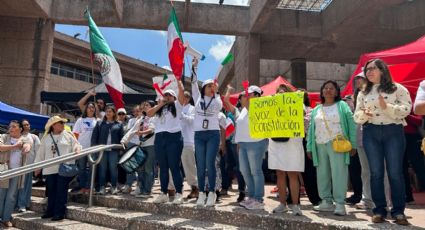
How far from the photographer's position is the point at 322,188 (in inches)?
161

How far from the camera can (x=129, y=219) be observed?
175 inches

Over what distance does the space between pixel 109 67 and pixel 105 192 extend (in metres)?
2.36

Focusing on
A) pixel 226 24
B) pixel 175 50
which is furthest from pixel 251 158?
pixel 226 24

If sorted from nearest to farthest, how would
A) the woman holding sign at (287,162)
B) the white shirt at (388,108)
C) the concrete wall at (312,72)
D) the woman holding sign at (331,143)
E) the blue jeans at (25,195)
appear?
the white shirt at (388,108), the woman holding sign at (331,143), the woman holding sign at (287,162), the blue jeans at (25,195), the concrete wall at (312,72)

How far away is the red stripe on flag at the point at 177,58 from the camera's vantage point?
506 cm

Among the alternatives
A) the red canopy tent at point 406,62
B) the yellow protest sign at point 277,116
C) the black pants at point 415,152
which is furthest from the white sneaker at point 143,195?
the black pants at point 415,152

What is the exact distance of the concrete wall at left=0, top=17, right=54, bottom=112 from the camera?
11367 millimetres

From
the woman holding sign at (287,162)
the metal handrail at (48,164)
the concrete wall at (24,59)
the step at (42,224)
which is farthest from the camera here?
the concrete wall at (24,59)

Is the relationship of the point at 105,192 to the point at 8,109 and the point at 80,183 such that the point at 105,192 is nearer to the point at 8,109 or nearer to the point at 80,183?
the point at 80,183

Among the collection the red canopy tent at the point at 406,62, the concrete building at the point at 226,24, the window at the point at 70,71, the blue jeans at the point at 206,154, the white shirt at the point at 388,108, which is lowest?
the blue jeans at the point at 206,154

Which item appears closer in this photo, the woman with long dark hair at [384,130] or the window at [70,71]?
the woman with long dark hair at [384,130]

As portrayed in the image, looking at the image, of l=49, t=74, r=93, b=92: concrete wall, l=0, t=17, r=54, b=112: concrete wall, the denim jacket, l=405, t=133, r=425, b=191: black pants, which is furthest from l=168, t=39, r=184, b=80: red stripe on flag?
l=49, t=74, r=93, b=92: concrete wall

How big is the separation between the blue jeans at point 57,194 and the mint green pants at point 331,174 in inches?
145

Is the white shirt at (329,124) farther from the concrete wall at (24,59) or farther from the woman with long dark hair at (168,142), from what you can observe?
the concrete wall at (24,59)
